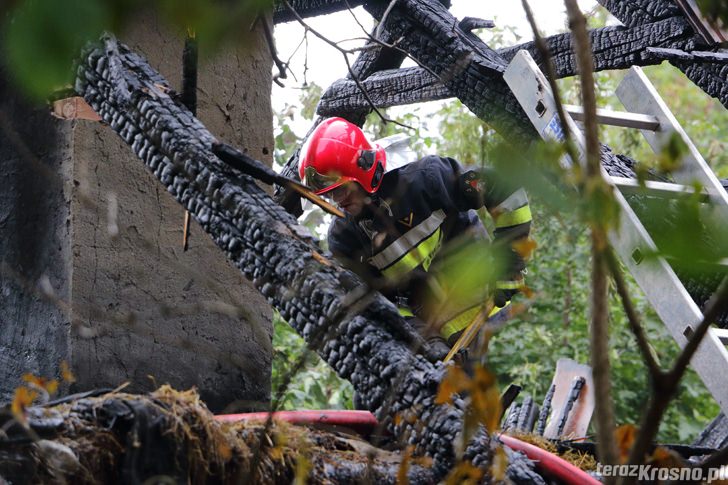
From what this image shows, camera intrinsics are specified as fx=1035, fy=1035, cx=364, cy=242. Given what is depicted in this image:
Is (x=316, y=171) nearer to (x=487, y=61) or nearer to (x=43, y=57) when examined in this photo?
(x=487, y=61)

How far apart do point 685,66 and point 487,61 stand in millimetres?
981

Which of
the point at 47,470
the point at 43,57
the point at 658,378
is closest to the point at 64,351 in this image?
the point at 47,470

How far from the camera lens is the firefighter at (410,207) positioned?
15.7ft

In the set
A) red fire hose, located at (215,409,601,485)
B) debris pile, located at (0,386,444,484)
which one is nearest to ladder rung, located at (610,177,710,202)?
red fire hose, located at (215,409,601,485)

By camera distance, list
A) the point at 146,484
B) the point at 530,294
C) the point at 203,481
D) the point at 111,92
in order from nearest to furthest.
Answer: the point at 530,294
the point at 146,484
the point at 203,481
the point at 111,92

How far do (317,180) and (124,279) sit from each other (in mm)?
1046

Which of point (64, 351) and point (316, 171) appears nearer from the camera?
point (64, 351)

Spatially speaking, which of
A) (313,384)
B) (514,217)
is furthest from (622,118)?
(313,384)

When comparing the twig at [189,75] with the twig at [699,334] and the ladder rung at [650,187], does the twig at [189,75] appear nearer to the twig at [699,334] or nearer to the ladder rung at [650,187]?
the ladder rung at [650,187]

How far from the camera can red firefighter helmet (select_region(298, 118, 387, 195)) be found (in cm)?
476

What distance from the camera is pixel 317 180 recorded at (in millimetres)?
4762

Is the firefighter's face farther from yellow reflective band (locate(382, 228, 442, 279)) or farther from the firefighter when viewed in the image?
yellow reflective band (locate(382, 228, 442, 279))

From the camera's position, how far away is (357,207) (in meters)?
5.02

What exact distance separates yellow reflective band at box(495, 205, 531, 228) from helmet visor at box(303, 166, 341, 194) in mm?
801
